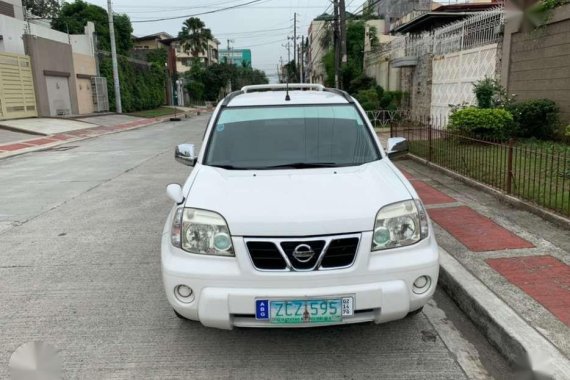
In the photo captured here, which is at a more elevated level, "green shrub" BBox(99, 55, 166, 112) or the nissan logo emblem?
"green shrub" BBox(99, 55, 166, 112)

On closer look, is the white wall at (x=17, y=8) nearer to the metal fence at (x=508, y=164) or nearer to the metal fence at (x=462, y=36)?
the metal fence at (x=462, y=36)

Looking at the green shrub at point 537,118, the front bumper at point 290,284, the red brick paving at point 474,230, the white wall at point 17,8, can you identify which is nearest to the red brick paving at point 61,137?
the white wall at point 17,8

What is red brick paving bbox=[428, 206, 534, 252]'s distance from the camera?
5.21m

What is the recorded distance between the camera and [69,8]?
44375 millimetres

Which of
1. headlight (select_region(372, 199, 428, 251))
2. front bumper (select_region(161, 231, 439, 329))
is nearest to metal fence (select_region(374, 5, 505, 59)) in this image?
headlight (select_region(372, 199, 428, 251))

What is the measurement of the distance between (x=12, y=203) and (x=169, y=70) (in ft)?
173

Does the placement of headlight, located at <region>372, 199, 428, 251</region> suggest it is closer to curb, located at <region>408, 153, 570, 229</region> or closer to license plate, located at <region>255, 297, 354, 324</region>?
license plate, located at <region>255, 297, 354, 324</region>

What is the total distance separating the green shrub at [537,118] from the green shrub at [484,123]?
21.8 inches

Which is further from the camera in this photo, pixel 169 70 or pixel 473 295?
pixel 169 70

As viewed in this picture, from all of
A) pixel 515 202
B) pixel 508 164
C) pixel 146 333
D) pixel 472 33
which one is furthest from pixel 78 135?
pixel 146 333

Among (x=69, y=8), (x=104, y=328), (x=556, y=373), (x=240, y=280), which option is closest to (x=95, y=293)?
(x=104, y=328)

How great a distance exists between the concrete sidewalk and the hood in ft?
4.36

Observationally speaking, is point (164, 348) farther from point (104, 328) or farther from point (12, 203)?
point (12, 203)

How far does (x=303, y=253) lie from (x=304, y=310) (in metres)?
0.34
